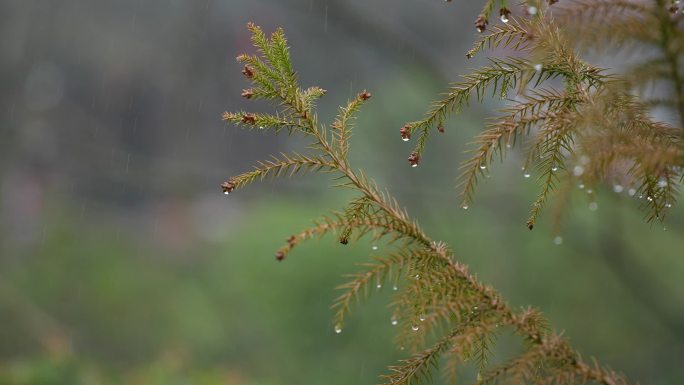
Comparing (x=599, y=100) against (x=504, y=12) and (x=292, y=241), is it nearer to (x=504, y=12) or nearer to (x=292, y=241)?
(x=504, y=12)

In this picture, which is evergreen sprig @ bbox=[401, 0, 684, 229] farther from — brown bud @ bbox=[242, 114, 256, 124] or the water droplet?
brown bud @ bbox=[242, 114, 256, 124]

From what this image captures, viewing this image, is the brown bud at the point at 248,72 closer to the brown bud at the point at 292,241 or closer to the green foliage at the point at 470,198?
the green foliage at the point at 470,198

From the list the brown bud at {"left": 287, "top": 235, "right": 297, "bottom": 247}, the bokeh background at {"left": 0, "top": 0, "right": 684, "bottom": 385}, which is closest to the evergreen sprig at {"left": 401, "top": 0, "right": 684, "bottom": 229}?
the brown bud at {"left": 287, "top": 235, "right": 297, "bottom": 247}

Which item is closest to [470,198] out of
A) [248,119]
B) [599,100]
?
[599,100]

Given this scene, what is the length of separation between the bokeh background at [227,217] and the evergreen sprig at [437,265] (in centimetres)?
197

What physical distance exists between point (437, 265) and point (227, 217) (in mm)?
9012

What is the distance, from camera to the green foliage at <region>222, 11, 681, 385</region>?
1023 millimetres

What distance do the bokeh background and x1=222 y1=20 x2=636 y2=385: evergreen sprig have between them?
6.45 feet

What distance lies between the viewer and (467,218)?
7105mm

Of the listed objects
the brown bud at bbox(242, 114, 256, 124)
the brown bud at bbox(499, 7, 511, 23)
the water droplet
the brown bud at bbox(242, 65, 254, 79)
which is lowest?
the water droplet

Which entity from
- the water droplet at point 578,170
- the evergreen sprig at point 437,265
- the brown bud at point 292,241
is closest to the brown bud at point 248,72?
the evergreen sprig at point 437,265

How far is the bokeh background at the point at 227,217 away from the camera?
215 inches

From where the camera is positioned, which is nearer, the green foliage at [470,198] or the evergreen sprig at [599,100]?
the evergreen sprig at [599,100]

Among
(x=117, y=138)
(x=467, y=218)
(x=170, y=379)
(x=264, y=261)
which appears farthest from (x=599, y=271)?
(x=117, y=138)
